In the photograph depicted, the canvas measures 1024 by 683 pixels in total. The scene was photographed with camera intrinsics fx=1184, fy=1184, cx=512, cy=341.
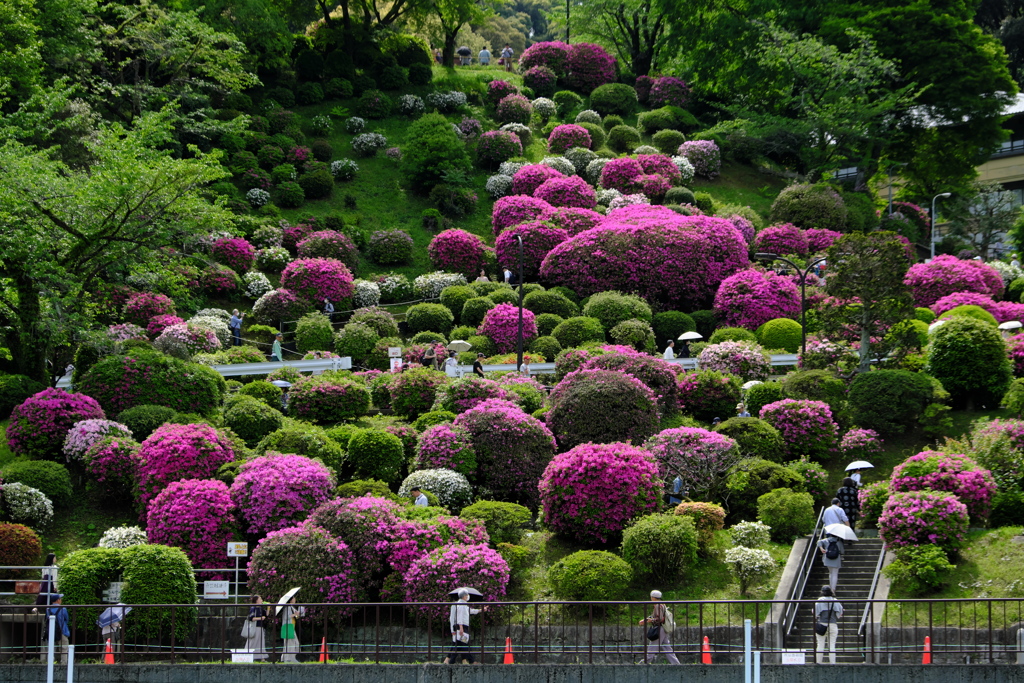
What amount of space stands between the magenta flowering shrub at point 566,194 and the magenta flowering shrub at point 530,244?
376 cm

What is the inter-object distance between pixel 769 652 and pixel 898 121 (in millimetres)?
38978

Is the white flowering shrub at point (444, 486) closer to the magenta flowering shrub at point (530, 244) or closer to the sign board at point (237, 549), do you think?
the sign board at point (237, 549)

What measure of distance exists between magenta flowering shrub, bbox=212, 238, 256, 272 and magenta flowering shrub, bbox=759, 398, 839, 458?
22170 mm

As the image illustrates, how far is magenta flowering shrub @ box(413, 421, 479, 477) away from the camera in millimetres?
25875

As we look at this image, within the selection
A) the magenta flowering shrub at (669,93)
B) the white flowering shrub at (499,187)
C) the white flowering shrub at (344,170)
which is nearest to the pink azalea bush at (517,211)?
the white flowering shrub at (499,187)

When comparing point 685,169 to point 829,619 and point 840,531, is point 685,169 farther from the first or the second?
point 829,619

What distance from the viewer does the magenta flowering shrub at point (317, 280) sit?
40.5m

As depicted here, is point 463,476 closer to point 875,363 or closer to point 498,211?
point 875,363

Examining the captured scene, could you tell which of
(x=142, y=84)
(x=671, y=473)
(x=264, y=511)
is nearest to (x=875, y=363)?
(x=671, y=473)

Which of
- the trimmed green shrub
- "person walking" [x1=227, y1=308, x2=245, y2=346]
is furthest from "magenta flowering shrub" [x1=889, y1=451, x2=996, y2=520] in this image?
"person walking" [x1=227, y1=308, x2=245, y2=346]

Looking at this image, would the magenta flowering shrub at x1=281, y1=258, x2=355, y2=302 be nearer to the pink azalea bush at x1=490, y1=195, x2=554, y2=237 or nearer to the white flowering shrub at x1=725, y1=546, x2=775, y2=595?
the pink azalea bush at x1=490, y1=195, x2=554, y2=237

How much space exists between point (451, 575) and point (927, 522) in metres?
8.67

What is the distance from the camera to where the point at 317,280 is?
40625 millimetres

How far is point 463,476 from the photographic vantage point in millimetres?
25719
